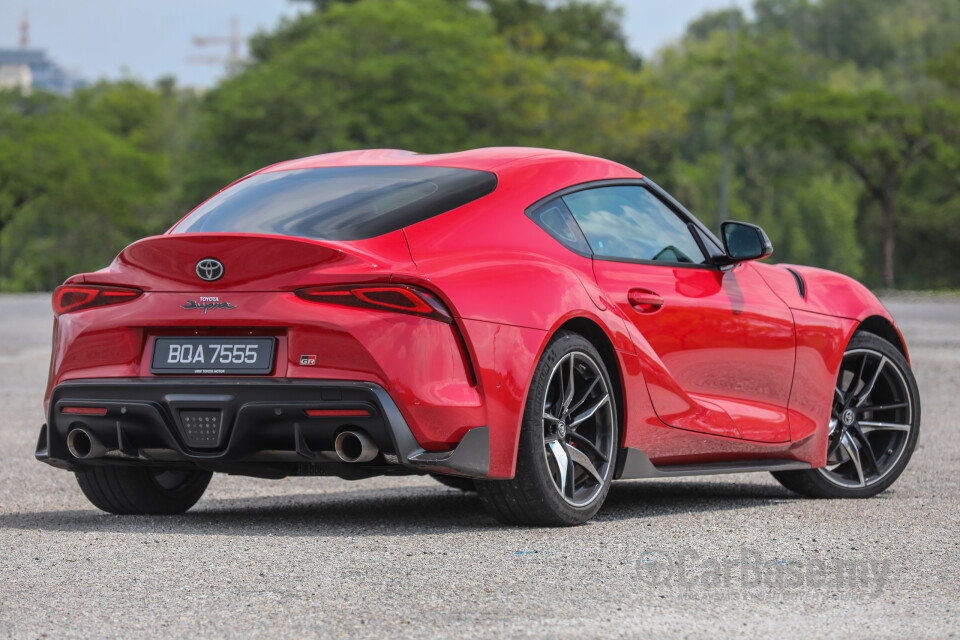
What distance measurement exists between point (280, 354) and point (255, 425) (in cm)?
26

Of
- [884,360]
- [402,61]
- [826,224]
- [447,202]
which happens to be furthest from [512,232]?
[826,224]

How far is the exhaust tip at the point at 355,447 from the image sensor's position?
15.9 ft

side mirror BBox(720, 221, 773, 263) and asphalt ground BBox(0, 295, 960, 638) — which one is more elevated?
side mirror BBox(720, 221, 773, 263)

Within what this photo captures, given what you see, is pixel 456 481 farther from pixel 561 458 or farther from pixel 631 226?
pixel 631 226

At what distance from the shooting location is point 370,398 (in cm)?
479

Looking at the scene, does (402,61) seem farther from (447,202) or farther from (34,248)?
(447,202)

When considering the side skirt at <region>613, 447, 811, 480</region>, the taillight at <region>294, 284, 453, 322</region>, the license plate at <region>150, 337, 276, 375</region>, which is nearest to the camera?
the taillight at <region>294, 284, 453, 322</region>

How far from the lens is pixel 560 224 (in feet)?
18.2

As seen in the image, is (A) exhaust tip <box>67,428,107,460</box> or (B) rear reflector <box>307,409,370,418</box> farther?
(A) exhaust tip <box>67,428,107,460</box>

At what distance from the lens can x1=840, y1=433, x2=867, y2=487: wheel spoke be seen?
683cm

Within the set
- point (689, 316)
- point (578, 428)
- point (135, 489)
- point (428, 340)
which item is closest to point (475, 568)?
A: point (428, 340)

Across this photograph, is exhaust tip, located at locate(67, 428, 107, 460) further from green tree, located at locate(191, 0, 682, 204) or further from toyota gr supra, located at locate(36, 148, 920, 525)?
green tree, located at locate(191, 0, 682, 204)

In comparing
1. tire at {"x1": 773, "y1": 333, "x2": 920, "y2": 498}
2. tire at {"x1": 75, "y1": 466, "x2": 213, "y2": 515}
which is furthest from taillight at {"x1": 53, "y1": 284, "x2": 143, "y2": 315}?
tire at {"x1": 773, "y1": 333, "x2": 920, "y2": 498}

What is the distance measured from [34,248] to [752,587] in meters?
76.6
